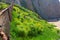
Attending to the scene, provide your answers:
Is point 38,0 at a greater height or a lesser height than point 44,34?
lesser

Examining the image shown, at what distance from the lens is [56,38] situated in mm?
9750

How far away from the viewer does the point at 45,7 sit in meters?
22.6

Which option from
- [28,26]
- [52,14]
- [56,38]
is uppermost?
[28,26]

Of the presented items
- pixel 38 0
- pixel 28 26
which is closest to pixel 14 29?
pixel 28 26

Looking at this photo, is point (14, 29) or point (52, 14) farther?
point (52, 14)

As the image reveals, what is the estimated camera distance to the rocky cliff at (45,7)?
69.1ft

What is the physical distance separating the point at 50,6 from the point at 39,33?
13.7 meters

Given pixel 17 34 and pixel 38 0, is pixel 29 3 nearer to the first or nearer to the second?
pixel 38 0

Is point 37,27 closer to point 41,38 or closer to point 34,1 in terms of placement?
point 41,38

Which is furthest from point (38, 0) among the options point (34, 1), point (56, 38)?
point (56, 38)

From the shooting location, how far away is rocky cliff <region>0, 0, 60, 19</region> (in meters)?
21.1

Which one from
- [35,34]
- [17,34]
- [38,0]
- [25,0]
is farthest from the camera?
[38,0]

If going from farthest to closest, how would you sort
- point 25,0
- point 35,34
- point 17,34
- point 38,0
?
point 38,0, point 25,0, point 35,34, point 17,34

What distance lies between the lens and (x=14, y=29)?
8664mm
